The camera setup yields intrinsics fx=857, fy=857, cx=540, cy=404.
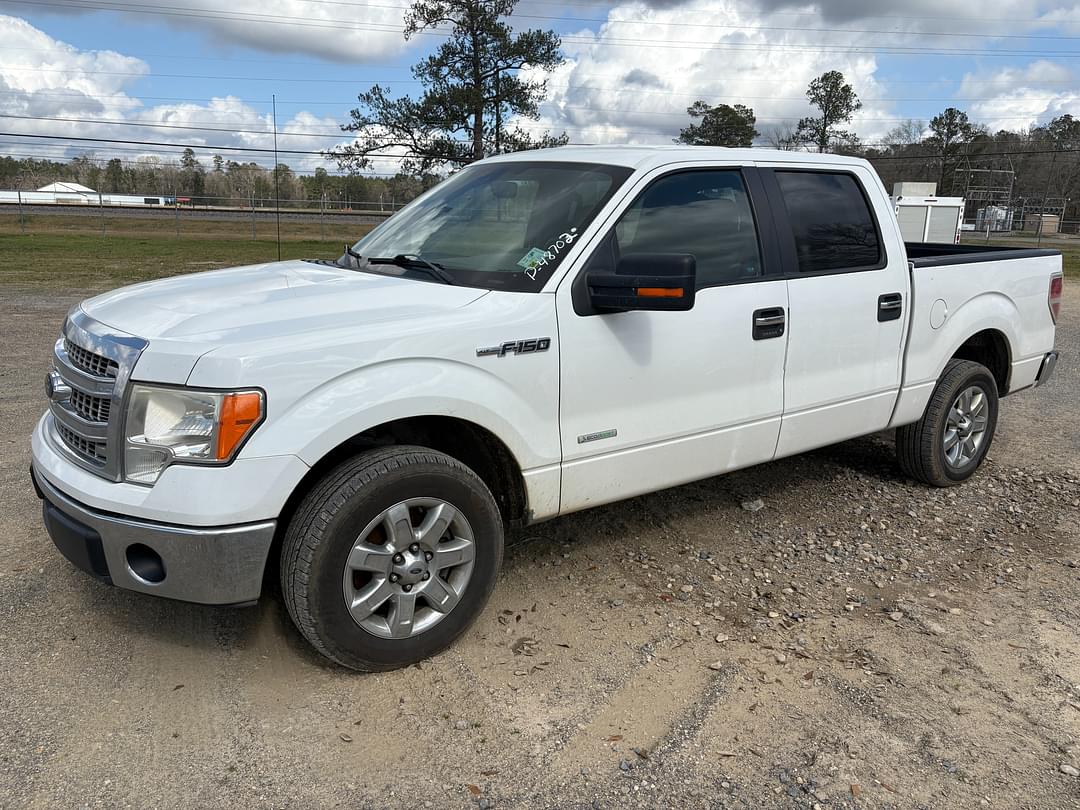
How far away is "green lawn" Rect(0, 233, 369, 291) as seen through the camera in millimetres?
16312

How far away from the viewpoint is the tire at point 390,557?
2.89 m

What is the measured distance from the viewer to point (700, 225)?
3.93 metres

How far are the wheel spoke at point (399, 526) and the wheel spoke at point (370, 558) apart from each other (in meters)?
0.05

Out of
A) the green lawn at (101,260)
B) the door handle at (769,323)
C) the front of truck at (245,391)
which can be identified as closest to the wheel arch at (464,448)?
the front of truck at (245,391)

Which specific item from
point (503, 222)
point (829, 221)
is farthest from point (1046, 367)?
point (503, 222)

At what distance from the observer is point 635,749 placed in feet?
9.24

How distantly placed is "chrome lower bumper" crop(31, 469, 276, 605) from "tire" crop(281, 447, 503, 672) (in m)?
0.14

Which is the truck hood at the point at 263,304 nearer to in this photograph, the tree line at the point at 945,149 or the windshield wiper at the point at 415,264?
the windshield wiper at the point at 415,264

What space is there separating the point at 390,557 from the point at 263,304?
1.05 metres

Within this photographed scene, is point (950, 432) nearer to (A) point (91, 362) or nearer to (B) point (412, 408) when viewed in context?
(B) point (412, 408)

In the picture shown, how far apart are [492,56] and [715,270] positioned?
26.7m

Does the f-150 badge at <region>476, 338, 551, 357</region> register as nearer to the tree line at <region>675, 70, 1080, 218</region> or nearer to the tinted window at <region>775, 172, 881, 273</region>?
the tinted window at <region>775, 172, 881, 273</region>

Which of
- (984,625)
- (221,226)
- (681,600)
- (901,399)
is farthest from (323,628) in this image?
(221,226)

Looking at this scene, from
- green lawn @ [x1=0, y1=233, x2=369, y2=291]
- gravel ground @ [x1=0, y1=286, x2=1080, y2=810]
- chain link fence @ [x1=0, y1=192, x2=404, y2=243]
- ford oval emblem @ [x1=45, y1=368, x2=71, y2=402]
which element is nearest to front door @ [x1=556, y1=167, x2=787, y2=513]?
gravel ground @ [x1=0, y1=286, x2=1080, y2=810]
